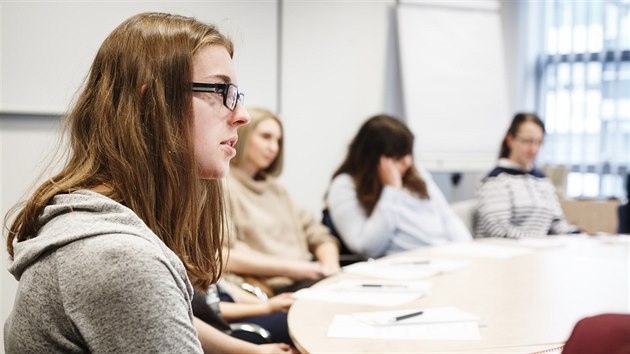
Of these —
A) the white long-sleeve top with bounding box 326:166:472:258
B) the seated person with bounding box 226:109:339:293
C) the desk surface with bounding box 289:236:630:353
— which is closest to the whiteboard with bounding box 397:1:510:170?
the white long-sleeve top with bounding box 326:166:472:258

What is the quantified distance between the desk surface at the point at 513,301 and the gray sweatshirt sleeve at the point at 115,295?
0.53 meters

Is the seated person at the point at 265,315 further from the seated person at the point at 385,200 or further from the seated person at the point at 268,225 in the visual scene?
the seated person at the point at 385,200

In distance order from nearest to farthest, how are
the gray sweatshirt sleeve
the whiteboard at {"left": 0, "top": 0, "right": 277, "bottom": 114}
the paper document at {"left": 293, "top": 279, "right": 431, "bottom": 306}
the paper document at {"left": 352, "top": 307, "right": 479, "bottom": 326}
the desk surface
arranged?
the gray sweatshirt sleeve
the desk surface
the paper document at {"left": 352, "top": 307, "right": 479, "bottom": 326}
the paper document at {"left": 293, "top": 279, "right": 431, "bottom": 306}
the whiteboard at {"left": 0, "top": 0, "right": 277, "bottom": 114}

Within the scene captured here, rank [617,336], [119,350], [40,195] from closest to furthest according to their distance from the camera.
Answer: [617,336], [119,350], [40,195]

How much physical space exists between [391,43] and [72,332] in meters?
4.01

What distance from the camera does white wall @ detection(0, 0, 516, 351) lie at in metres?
2.93

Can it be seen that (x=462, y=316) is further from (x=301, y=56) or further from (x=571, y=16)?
(x=571, y=16)

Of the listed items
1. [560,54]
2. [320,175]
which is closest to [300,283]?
[320,175]

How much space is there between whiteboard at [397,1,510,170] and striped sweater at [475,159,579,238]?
1021 mm

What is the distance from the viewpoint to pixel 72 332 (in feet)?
2.61

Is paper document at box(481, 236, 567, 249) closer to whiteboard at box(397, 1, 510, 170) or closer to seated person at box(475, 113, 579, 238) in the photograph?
seated person at box(475, 113, 579, 238)

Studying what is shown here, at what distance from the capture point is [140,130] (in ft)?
3.08

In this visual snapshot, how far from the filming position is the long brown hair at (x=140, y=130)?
3.06 feet

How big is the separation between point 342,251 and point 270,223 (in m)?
0.54
